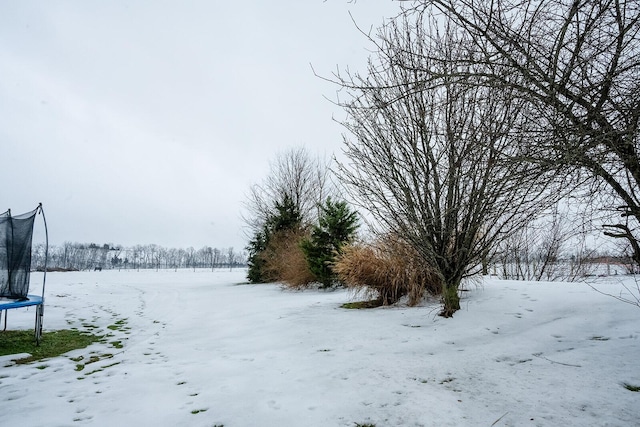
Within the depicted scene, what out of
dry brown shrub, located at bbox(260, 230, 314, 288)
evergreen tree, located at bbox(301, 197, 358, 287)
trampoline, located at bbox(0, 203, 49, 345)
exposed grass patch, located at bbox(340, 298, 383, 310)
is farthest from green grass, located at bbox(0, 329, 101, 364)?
dry brown shrub, located at bbox(260, 230, 314, 288)

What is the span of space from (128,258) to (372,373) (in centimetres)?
11135

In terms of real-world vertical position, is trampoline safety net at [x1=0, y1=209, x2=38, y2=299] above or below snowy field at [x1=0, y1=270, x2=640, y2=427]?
above

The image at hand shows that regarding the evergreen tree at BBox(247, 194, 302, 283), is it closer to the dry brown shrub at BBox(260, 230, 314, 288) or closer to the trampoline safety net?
the dry brown shrub at BBox(260, 230, 314, 288)

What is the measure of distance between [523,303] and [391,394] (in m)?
3.25

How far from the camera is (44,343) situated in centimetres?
455

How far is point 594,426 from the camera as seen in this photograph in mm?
1843

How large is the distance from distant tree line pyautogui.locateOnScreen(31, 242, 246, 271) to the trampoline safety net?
84.2 m

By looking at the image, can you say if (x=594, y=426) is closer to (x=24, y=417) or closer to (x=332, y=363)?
(x=332, y=363)

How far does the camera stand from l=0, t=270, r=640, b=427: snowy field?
2199 millimetres

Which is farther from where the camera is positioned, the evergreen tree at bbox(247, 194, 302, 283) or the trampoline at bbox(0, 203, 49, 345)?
the evergreen tree at bbox(247, 194, 302, 283)

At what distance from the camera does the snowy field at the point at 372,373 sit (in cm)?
220

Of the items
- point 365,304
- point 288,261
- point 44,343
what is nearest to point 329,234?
point 288,261

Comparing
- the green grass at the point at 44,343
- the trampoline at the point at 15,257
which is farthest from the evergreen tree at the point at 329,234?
the trampoline at the point at 15,257

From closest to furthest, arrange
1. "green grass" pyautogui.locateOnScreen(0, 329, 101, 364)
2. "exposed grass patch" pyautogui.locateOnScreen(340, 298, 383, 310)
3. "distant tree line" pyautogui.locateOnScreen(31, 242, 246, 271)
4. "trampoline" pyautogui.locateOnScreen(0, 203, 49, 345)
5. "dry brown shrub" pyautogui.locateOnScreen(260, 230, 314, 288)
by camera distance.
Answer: "green grass" pyautogui.locateOnScreen(0, 329, 101, 364), "trampoline" pyautogui.locateOnScreen(0, 203, 49, 345), "exposed grass patch" pyautogui.locateOnScreen(340, 298, 383, 310), "dry brown shrub" pyautogui.locateOnScreen(260, 230, 314, 288), "distant tree line" pyautogui.locateOnScreen(31, 242, 246, 271)
